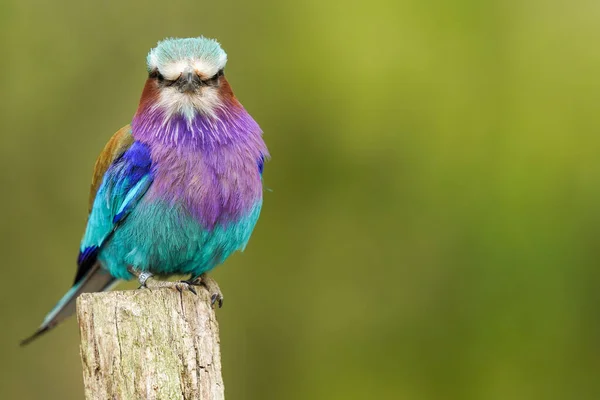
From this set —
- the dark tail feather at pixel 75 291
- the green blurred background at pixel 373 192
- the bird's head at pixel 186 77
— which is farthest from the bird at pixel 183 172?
the green blurred background at pixel 373 192

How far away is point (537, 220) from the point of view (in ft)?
24.7

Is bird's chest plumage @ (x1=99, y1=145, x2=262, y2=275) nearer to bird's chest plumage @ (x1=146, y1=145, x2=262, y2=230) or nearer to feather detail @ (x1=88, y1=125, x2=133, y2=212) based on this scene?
bird's chest plumage @ (x1=146, y1=145, x2=262, y2=230)

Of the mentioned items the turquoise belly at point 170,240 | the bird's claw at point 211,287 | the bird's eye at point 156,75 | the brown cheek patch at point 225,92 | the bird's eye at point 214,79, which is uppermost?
the bird's eye at point 156,75

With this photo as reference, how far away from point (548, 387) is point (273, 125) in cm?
280

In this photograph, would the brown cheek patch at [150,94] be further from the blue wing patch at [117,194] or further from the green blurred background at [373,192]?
the green blurred background at [373,192]

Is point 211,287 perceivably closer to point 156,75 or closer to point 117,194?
point 117,194

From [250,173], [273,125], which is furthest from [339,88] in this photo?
[250,173]

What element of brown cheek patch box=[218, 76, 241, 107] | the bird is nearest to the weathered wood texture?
the bird

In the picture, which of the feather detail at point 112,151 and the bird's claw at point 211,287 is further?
the feather detail at point 112,151

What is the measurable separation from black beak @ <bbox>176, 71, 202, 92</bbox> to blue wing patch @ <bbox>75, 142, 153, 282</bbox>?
1.06 ft

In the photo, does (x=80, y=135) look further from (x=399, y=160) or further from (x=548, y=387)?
(x=548, y=387)

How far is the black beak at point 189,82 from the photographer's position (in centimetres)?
453

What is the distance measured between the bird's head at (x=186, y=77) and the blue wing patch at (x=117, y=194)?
0.77 ft

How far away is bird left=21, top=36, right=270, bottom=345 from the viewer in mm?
4586
